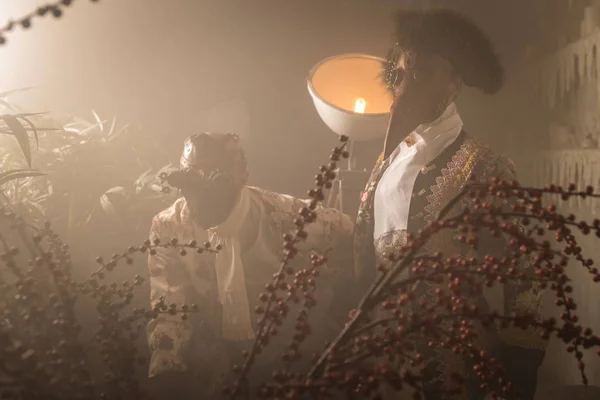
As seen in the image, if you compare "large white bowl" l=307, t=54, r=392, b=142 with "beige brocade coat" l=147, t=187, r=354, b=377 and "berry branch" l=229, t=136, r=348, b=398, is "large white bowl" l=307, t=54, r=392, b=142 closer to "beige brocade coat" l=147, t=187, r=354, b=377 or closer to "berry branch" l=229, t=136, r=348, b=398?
"beige brocade coat" l=147, t=187, r=354, b=377

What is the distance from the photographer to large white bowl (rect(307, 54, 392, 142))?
0.72m

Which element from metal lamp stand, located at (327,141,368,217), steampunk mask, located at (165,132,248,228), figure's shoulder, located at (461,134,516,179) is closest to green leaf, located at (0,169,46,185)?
steampunk mask, located at (165,132,248,228)

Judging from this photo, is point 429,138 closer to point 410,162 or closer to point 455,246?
point 410,162

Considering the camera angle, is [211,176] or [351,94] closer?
[211,176]

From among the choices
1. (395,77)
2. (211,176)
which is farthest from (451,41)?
(211,176)

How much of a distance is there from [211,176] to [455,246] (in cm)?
32

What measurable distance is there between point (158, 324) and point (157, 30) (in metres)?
0.42

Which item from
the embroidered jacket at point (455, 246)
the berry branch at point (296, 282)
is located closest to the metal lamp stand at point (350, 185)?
the embroidered jacket at point (455, 246)

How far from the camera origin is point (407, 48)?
708mm

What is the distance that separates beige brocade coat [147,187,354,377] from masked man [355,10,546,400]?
4.4 inches

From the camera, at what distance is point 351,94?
79 cm

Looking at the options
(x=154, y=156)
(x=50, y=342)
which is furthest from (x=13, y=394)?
(x=154, y=156)

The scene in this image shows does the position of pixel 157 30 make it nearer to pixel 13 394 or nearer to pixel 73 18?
pixel 73 18

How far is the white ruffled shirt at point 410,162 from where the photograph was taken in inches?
27.8
